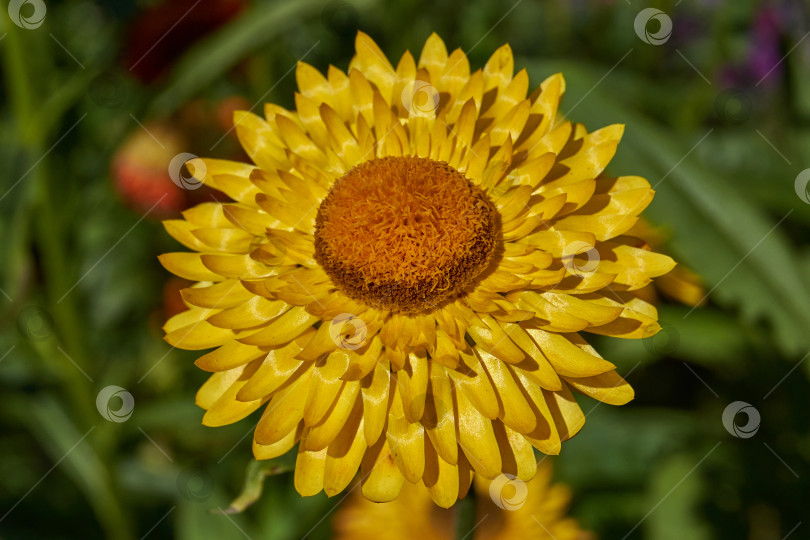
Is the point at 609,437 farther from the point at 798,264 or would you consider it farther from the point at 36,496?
the point at 36,496

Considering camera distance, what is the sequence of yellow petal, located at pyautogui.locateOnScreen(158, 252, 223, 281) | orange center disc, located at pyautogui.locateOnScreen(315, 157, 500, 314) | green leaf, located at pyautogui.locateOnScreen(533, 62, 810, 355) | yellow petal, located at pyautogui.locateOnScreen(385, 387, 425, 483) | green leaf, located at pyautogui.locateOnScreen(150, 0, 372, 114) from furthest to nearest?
green leaf, located at pyautogui.locateOnScreen(150, 0, 372, 114)
green leaf, located at pyautogui.locateOnScreen(533, 62, 810, 355)
yellow petal, located at pyautogui.locateOnScreen(158, 252, 223, 281)
orange center disc, located at pyautogui.locateOnScreen(315, 157, 500, 314)
yellow petal, located at pyautogui.locateOnScreen(385, 387, 425, 483)

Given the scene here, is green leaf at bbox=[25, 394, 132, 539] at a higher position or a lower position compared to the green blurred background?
lower

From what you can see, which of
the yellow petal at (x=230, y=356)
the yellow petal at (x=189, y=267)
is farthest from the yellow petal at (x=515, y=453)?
the yellow petal at (x=189, y=267)

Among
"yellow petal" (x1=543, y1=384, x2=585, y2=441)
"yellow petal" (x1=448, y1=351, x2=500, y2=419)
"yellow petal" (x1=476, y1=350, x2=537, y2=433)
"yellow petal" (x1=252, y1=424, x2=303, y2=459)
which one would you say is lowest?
"yellow petal" (x1=252, y1=424, x2=303, y2=459)

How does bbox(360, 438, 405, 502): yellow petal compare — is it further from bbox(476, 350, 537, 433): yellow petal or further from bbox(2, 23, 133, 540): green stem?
bbox(2, 23, 133, 540): green stem

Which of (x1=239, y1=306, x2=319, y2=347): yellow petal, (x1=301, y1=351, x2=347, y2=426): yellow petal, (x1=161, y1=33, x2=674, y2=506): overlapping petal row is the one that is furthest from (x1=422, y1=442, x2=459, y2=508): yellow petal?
(x1=239, y1=306, x2=319, y2=347): yellow petal

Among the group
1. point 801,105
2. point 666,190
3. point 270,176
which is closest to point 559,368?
point 270,176

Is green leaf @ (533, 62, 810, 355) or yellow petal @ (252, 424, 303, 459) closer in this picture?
yellow petal @ (252, 424, 303, 459)

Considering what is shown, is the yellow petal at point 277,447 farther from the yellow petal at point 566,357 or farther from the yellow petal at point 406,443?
the yellow petal at point 566,357

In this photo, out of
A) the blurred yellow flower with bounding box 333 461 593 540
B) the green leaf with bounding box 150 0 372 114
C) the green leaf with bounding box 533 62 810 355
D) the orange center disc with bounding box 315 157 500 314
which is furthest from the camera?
the green leaf with bounding box 150 0 372 114
